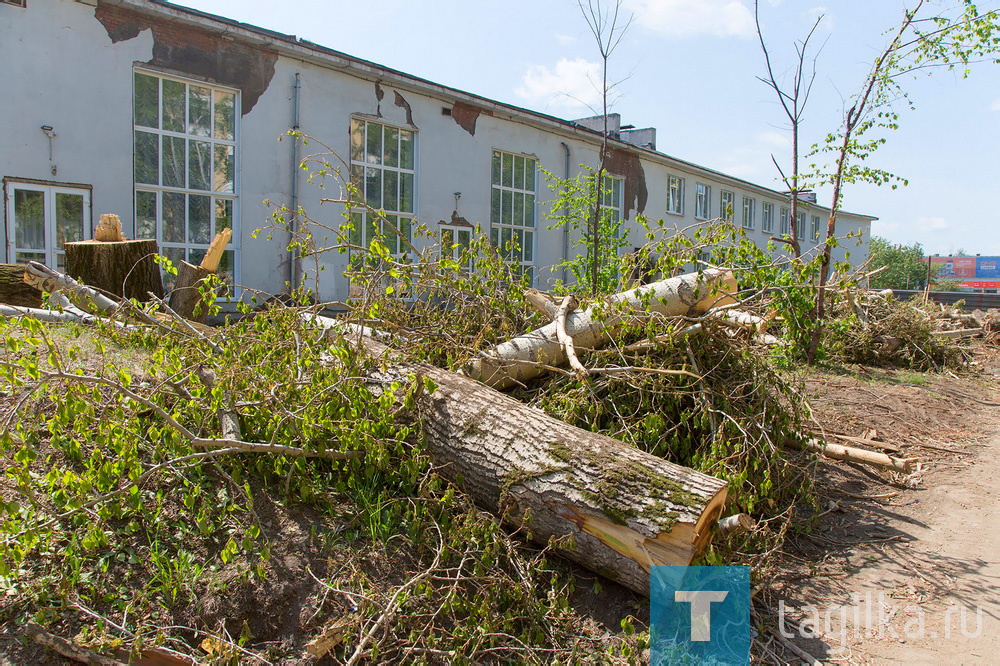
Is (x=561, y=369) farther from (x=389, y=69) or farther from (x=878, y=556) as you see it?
(x=389, y=69)

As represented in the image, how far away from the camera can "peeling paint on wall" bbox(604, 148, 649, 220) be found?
1998 cm

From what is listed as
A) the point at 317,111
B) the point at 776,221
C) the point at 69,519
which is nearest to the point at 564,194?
the point at 317,111

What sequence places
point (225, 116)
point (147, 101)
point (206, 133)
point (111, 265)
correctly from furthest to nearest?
point (225, 116)
point (206, 133)
point (147, 101)
point (111, 265)

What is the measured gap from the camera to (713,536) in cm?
335

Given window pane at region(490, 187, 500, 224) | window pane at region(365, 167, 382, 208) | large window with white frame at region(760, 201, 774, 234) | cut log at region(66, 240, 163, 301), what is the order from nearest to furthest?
cut log at region(66, 240, 163, 301)
window pane at region(365, 167, 382, 208)
window pane at region(490, 187, 500, 224)
large window with white frame at region(760, 201, 774, 234)

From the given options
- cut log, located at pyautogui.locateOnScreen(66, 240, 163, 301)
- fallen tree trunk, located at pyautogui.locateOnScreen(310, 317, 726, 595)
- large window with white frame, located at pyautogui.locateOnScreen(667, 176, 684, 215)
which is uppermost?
large window with white frame, located at pyautogui.locateOnScreen(667, 176, 684, 215)

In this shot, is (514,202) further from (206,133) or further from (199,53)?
(199,53)

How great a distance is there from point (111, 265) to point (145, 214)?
10.6 feet

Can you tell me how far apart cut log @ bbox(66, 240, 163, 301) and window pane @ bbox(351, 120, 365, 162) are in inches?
233

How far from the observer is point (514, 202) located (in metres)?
16.7

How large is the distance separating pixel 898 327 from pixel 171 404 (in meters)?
10.9

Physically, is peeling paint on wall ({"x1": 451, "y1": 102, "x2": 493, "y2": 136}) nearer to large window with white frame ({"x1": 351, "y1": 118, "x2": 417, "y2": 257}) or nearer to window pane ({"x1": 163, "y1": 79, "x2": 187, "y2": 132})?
large window with white frame ({"x1": 351, "y1": 118, "x2": 417, "y2": 257})

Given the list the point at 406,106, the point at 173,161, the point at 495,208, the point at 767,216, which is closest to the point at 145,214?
the point at 173,161

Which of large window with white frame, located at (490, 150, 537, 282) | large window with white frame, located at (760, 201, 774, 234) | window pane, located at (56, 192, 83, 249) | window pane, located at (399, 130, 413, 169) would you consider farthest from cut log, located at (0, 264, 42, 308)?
large window with white frame, located at (760, 201, 774, 234)
